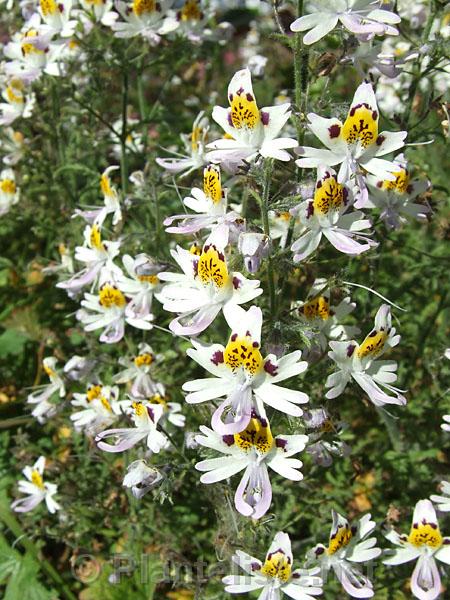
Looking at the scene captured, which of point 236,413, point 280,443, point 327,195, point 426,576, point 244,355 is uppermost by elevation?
point 327,195

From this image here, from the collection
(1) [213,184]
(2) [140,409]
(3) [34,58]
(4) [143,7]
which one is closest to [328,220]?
(1) [213,184]

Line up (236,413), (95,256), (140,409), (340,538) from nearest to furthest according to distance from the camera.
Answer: (236,413) → (340,538) → (140,409) → (95,256)

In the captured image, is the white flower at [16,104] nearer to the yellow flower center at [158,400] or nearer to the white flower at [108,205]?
the white flower at [108,205]

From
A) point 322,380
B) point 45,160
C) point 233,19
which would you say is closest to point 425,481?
point 322,380

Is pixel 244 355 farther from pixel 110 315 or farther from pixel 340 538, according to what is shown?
pixel 110 315

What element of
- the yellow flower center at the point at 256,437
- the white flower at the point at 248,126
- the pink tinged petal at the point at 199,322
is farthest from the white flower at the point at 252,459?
the white flower at the point at 248,126

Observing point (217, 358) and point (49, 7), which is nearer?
point (217, 358)

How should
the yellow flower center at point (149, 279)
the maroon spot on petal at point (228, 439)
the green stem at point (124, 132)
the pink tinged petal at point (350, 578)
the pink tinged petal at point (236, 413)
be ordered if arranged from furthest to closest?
the green stem at point (124, 132) < the yellow flower center at point (149, 279) < the pink tinged petal at point (350, 578) < the maroon spot on petal at point (228, 439) < the pink tinged petal at point (236, 413)
